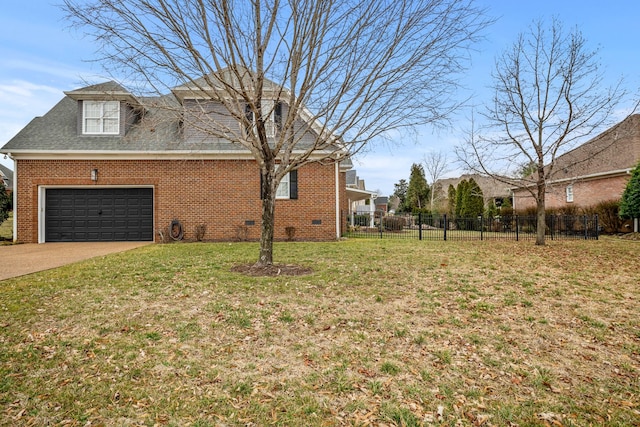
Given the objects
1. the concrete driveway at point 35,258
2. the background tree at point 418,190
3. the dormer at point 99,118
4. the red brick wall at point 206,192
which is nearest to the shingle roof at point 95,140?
the dormer at point 99,118

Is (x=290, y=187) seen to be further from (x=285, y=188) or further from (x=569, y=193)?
(x=569, y=193)

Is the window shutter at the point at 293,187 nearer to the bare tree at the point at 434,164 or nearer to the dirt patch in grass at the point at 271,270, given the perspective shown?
the dirt patch in grass at the point at 271,270

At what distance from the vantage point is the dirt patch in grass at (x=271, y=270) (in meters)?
7.09

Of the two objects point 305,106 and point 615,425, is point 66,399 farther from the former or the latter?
point 305,106

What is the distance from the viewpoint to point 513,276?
24.3 feet

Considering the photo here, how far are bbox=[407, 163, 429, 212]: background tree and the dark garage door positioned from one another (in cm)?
3059

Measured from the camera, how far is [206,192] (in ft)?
44.7

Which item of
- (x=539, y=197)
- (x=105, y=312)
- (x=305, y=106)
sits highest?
(x=305, y=106)

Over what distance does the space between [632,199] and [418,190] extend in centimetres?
2378

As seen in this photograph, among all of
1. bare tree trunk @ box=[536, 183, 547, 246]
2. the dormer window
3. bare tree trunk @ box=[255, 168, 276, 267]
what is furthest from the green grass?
bare tree trunk @ box=[536, 183, 547, 246]

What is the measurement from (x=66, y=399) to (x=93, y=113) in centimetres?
1388

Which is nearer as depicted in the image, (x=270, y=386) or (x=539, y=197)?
(x=270, y=386)

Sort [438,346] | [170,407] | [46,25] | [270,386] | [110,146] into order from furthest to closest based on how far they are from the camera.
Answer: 1. [110,146]
2. [46,25]
3. [438,346]
4. [270,386]
5. [170,407]

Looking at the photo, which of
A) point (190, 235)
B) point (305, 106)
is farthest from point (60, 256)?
point (305, 106)
